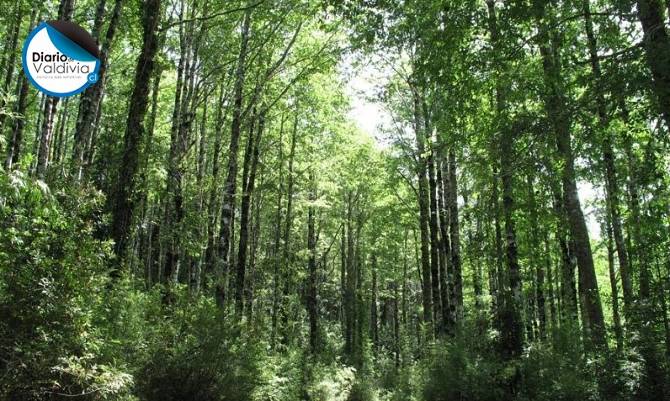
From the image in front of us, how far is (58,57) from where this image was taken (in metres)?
7.64

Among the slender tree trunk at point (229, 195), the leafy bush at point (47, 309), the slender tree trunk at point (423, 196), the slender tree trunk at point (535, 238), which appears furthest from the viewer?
A: the slender tree trunk at point (423, 196)

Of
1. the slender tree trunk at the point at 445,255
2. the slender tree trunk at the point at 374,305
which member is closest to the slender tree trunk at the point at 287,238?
the slender tree trunk at the point at 445,255

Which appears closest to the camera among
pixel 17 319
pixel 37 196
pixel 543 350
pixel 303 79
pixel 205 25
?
pixel 37 196

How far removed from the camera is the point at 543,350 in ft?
39.3

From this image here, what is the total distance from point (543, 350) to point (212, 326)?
803cm

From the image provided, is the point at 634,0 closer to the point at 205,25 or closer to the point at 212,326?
the point at 212,326

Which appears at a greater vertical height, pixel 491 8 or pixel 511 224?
pixel 491 8

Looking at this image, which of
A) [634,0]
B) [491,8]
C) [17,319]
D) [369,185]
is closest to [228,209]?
[491,8]

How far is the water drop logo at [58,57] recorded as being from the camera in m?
7.27

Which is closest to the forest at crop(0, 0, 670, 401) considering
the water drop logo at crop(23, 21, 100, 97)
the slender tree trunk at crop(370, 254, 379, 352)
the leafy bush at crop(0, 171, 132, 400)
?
the leafy bush at crop(0, 171, 132, 400)

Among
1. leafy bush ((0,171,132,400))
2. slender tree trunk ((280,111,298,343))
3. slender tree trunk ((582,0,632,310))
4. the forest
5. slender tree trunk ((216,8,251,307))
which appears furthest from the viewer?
slender tree trunk ((280,111,298,343))

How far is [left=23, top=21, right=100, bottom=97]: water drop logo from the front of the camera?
23.9 ft

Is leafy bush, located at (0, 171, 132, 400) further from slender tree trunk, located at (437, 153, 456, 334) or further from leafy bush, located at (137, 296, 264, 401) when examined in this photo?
slender tree trunk, located at (437, 153, 456, 334)

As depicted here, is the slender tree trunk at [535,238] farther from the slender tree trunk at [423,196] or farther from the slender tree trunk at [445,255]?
the slender tree trunk at [423,196]
